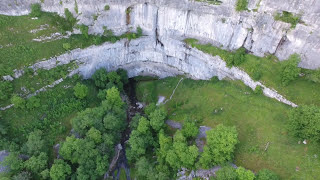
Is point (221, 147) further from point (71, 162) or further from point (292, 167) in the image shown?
point (71, 162)

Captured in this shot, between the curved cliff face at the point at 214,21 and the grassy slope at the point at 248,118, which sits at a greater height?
the curved cliff face at the point at 214,21

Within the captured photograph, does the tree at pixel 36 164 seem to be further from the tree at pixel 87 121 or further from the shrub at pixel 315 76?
the shrub at pixel 315 76

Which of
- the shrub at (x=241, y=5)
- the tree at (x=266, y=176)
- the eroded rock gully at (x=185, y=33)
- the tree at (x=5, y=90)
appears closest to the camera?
the tree at (x=266, y=176)

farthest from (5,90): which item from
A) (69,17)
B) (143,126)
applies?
(143,126)

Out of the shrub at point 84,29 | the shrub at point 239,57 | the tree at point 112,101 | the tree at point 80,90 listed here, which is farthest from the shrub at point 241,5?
the tree at point 80,90

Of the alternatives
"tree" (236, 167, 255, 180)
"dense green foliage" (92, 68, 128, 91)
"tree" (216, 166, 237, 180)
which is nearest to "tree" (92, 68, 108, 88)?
"dense green foliage" (92, 68, 128, 91)

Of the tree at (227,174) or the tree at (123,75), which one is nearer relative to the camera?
the tree at (227,174)

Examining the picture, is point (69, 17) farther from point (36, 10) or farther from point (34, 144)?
point (34, 144)
